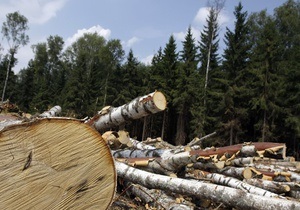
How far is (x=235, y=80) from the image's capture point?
27.4 m

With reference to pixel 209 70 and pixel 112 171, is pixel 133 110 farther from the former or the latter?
pixel 209 70

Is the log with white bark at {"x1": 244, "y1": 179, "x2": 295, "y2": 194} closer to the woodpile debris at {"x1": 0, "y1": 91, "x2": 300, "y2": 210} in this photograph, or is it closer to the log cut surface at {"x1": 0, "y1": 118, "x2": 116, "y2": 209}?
the woodpile debris at {"x1": 0, "y1": 91, "x2": 300, "y2": 210}

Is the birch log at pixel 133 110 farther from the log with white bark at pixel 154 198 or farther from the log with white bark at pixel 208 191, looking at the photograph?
the log with white bark at pixel 154 198

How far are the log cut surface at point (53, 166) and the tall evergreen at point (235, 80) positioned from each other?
81.5 ft

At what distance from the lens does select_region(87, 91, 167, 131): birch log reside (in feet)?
16.0

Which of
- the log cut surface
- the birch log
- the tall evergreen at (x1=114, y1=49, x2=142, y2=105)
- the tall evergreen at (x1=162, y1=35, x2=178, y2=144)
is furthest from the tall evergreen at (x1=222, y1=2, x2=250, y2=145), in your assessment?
the log cut surface

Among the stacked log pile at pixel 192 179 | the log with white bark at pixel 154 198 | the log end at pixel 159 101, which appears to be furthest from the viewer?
the log end at pixel 159 101

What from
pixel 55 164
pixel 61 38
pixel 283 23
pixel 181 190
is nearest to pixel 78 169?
pixel 55 164

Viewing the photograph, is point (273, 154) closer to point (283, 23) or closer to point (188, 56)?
point (188, 56)

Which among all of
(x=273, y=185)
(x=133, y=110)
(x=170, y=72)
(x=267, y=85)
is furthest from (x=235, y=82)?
(x=133, y=110)

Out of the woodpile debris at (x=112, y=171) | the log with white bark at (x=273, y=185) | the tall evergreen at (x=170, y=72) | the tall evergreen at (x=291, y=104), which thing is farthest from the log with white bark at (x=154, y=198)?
the tall evergreen at (x=170, y=72)

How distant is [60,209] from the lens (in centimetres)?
243

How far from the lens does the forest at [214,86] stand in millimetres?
25953

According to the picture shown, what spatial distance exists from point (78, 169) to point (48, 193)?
0.27 metres
